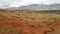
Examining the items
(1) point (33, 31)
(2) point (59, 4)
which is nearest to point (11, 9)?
(1) point (33, 31)

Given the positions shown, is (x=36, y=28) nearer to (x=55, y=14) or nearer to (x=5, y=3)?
(x=55, y=14)

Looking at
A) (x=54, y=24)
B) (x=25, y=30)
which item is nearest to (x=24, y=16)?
(x=25, y=30)

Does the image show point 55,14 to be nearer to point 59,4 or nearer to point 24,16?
point 59,4

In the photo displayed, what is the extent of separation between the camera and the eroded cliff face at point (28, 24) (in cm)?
71

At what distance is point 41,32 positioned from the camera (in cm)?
71

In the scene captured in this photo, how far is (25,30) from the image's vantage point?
0.71 metres

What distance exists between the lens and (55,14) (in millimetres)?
728

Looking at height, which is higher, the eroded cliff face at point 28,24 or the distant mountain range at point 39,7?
the distant mountain range at point 39,7

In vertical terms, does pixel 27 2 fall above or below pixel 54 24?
above

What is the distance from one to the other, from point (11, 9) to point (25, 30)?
0.16m

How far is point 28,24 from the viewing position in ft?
2.35

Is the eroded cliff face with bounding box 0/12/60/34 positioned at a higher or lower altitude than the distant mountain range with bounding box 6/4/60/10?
lower

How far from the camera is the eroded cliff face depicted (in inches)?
28.1

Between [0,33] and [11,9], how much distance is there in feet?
0.54
